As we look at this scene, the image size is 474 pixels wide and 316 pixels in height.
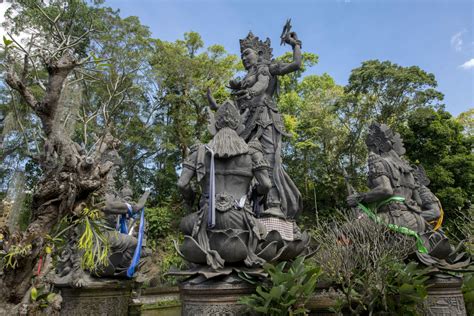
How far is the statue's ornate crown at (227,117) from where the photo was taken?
15.4 ft

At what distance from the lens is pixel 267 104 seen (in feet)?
20.9

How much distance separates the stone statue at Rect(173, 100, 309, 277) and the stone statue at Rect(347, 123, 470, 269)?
4.99 feet

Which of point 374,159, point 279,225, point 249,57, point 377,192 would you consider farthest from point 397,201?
point 249,57

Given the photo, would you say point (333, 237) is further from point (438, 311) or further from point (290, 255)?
point (438, 311)

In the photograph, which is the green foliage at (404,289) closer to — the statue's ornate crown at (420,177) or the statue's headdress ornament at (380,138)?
the statue's headdress ornament at (380,138)

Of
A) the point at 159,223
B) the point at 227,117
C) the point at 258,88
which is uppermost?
the point at 258,88

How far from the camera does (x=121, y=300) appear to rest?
5.21 metres

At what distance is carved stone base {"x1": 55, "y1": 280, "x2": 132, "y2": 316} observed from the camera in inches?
192

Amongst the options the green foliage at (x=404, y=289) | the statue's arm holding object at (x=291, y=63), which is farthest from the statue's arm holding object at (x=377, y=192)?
the statue's arm holding object at (x=291, y=63)

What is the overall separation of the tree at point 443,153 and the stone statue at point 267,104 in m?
12.2

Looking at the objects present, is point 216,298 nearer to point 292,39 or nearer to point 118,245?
point 118,245

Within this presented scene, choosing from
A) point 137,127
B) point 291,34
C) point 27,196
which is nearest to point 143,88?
point 137,127

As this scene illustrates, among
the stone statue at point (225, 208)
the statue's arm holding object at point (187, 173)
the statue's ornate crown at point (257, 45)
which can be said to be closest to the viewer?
the stone statue at point (225, 208)

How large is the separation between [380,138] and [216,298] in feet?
11.7
